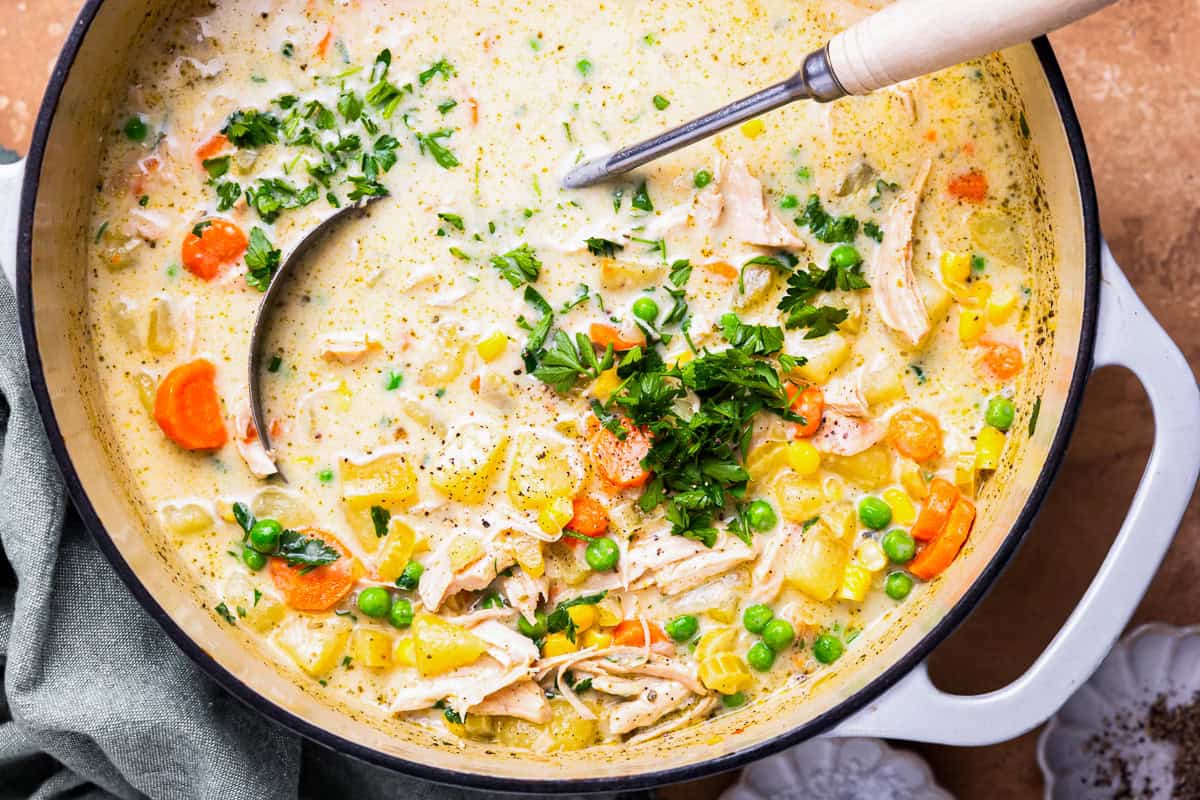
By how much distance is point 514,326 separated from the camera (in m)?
3.38

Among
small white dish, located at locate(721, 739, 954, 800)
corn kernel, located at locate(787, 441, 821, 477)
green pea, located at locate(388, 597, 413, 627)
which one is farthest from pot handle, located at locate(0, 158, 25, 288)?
small white dish, located at locate(721, 739, 954, 800)

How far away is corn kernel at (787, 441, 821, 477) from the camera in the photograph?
3.35 meters

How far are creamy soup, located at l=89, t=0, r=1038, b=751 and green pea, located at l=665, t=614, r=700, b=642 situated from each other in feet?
0.04

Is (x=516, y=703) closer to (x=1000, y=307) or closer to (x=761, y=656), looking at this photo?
(x=761, y=656)

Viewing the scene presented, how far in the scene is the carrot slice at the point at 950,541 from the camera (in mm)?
3418

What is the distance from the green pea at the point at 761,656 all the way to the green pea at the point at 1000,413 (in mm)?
955

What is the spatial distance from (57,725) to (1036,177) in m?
3.26

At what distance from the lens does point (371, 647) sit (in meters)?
3.39

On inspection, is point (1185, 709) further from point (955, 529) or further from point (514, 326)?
point (514, 326)

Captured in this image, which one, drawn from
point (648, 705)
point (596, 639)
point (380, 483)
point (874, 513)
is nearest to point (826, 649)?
point (874, 513)

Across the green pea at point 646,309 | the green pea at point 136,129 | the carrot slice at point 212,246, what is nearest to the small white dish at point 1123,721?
the green pea at point 646,309

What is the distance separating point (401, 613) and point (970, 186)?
2127 mm

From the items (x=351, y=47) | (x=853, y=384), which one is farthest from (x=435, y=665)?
(x=351, y=47)

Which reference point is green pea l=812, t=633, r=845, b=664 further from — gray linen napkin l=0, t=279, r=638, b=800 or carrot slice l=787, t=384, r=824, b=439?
gray linen napkin l=0, t=279, r=638, b=800
